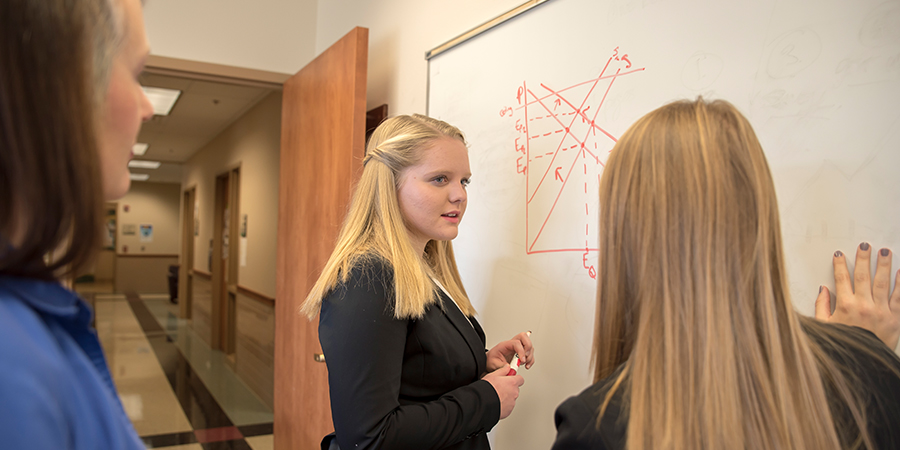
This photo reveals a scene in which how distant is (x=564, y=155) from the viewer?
4.83ft

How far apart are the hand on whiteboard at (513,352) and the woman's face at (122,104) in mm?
1021

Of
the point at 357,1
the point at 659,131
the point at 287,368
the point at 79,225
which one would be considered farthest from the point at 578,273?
the point at 357,1

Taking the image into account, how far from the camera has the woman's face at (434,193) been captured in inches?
52.3

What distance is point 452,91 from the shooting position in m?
2.02

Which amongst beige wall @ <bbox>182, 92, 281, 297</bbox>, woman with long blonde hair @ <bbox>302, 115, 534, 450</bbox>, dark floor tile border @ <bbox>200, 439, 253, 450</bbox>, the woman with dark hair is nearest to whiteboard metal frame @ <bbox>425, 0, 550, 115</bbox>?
woman with long blonde hair @ <bbox>302, 115, 534, 450</bbox>

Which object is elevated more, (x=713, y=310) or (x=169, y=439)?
(x=713, y=310)

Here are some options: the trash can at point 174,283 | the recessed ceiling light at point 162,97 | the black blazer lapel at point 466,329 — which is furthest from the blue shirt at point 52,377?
the trash can at point 174,283

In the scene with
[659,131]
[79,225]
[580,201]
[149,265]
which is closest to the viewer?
[79,225]

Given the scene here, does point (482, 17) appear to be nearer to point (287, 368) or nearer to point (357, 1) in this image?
point (357, 1)

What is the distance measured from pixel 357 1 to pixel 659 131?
2.59m

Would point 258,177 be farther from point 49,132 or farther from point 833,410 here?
point 833,410

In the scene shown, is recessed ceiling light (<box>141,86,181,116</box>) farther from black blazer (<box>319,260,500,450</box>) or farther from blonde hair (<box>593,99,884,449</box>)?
blonde hair (<box>593,99,884,449</box>)

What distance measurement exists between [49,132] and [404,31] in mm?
2178

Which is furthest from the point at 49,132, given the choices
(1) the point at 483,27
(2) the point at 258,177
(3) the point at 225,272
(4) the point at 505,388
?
(3) the point at 225,272
